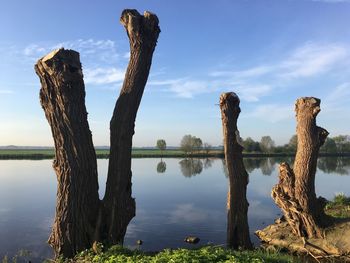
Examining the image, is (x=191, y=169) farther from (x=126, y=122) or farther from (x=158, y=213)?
(x=126, y=122)

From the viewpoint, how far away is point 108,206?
10188 mm

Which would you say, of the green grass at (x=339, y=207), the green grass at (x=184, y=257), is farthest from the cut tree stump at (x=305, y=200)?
the green grass at (x=339, y=207)

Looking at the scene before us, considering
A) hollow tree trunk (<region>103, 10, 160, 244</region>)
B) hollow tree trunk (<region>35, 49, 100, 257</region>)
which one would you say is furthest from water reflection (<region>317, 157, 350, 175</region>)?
hollow tree trunk (<region>35, 49, 100, 257</region>)

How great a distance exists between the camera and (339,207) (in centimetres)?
1889

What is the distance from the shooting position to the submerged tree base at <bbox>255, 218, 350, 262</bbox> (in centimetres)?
1129

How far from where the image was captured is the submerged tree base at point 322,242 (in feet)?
37.0

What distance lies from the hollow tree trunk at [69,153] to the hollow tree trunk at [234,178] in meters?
4.44

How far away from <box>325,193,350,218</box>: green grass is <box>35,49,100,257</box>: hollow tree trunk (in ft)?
36.7

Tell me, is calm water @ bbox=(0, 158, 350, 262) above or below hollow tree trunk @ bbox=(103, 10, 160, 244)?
below

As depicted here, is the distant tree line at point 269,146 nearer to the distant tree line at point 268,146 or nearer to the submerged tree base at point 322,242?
the distant tree line at point 268,146

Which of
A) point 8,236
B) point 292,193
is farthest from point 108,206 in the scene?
point 8,236

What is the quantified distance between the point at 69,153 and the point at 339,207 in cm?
1435

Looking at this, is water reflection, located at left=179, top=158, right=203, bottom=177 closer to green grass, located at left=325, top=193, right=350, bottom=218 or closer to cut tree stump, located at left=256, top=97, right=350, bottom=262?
green grass, located at left=325, top=193, right=350, bottom=218

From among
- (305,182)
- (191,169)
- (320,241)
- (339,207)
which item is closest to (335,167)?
(191,169)
